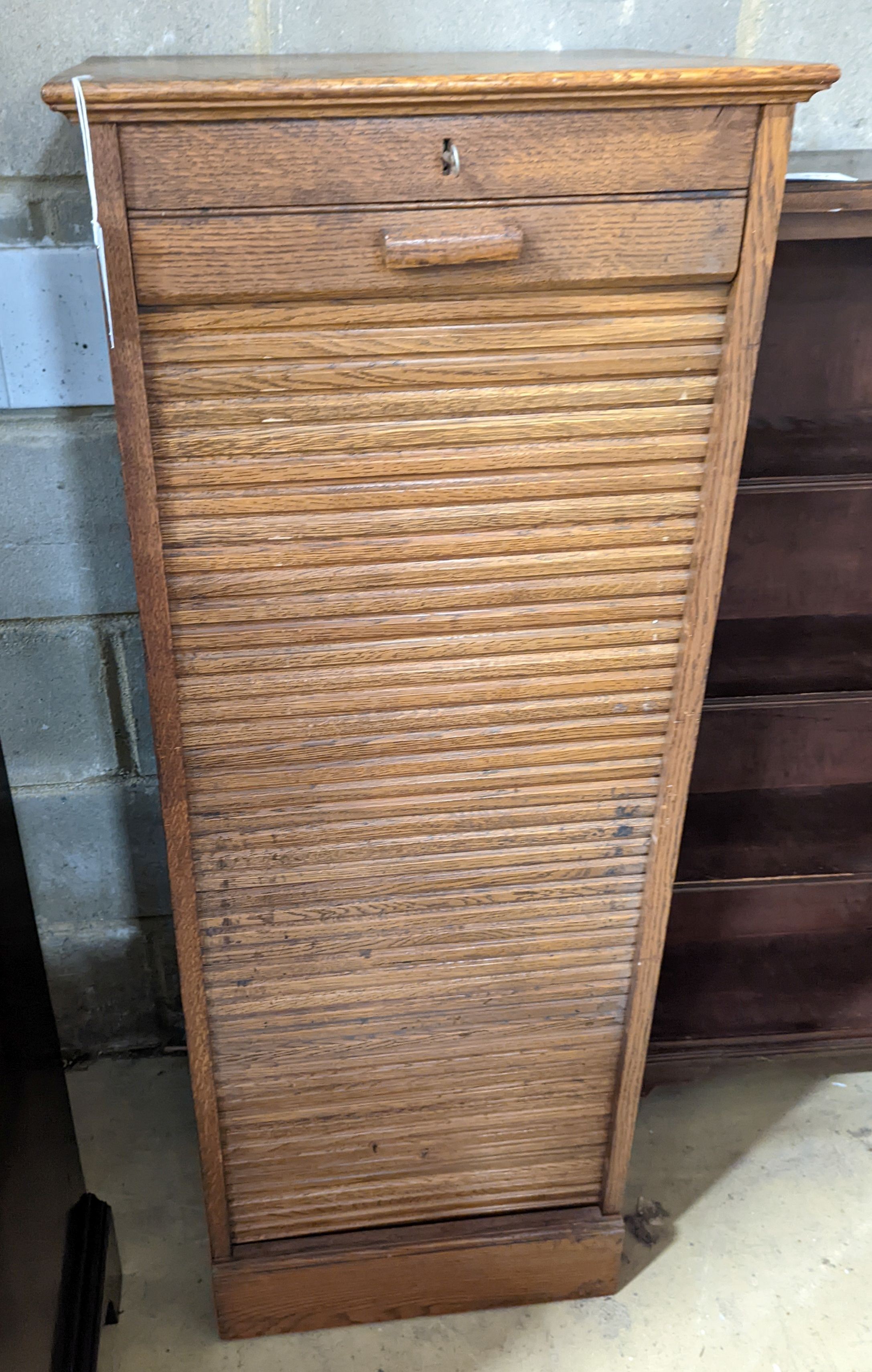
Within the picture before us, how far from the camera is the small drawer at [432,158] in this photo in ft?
2.59

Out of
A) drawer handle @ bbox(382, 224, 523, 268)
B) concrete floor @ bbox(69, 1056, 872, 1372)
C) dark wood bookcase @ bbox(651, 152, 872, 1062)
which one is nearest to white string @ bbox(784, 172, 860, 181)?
dark wood bookcase @ bbox(651, 152, 872, 1062)

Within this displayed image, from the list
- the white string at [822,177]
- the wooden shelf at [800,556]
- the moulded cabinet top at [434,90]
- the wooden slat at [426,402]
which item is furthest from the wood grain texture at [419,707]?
the wooden shelf at [800,556]

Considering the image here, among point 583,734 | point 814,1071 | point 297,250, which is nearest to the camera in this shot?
point 297,250

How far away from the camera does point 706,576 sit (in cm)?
102

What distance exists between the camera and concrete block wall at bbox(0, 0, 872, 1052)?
1.21 m

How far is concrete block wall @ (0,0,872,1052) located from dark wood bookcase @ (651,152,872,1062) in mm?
201

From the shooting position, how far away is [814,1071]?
5.88 feet

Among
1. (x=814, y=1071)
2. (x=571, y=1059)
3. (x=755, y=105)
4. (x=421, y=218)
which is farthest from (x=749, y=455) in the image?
(x=814, y=1071)

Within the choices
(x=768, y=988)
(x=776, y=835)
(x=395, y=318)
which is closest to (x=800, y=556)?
(x=776, y=835)

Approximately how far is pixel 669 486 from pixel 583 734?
260mm

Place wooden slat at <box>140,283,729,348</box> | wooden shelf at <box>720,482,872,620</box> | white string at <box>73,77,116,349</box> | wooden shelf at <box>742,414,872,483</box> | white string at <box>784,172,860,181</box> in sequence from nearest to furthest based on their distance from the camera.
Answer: white string at <box>73,77,116,349</box>
wooden slat at <box>140,283,729,348</box>
white string at <box>784,172,860,181</box>
wooden shelf at <box>742,414,872,483</box>
wooden shelf at <box>720,482,872,620</box>

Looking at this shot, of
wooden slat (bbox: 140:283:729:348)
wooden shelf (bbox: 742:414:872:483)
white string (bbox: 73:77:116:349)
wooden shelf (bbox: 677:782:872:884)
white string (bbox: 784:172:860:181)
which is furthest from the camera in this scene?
wooden shelf (bbox: 677:782:872:884)

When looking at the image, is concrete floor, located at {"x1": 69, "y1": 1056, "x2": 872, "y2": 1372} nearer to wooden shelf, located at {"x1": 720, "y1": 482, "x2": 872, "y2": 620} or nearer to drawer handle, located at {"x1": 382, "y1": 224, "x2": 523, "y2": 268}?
wooden shelf, located at {"x1": 720, "y1": 482, "x2": 872, "y2": 620}

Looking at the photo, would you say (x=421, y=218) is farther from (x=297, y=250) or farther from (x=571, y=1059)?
(x=571, y=1059)
